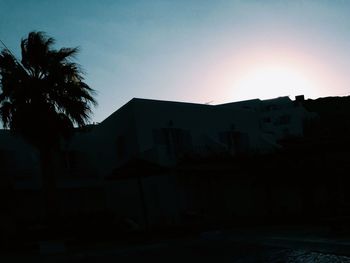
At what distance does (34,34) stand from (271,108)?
2733 inches

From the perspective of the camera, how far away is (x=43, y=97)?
60.5ft

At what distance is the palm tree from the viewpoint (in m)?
17.8

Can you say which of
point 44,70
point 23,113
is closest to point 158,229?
point 23,113

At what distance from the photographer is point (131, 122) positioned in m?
23.6

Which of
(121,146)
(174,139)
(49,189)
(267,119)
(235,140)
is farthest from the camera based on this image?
(267,119)

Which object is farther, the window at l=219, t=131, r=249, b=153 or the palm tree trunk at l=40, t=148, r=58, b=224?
the window at l=219, t=131, r=249, b=153

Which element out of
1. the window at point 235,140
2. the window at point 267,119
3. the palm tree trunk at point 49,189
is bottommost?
the palm tree trunk at point 49,189

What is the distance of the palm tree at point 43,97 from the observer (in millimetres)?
17828

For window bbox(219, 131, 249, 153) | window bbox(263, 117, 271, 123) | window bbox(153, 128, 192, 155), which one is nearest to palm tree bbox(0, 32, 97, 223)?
window bbox(153, 128, 192, 155)

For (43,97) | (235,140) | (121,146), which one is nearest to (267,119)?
(235,140)

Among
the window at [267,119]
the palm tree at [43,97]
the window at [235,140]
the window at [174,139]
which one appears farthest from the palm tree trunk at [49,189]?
the window at [267,119]

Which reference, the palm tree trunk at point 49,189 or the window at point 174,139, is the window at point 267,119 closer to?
the window at point 174,139

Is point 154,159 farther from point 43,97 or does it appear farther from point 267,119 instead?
point 267,119

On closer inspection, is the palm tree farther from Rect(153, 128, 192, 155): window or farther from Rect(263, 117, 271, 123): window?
Rect(263, 117, 271, 123): window
